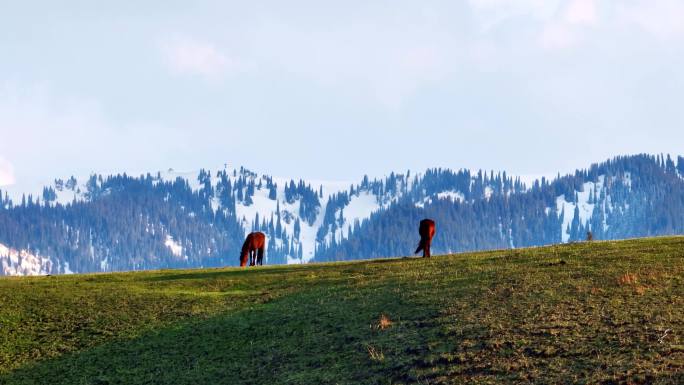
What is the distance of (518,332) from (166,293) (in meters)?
20.6

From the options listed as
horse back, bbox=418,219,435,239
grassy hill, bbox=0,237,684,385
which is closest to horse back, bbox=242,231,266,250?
horse back, bbox=418,219,435,239

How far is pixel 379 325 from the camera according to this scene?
1284 inches

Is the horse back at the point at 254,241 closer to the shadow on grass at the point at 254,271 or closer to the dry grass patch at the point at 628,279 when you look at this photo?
the shadow on grass at the point at 254,271

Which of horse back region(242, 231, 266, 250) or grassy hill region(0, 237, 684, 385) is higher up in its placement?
horse back region(242, 231, 266, 250)

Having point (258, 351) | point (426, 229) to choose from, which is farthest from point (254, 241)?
point (258, 351)

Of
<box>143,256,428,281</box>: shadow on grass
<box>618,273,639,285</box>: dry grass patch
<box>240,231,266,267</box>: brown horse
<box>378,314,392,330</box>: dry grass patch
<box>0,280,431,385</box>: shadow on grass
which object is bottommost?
<box>0,280,431,385</box>: shadow on grass

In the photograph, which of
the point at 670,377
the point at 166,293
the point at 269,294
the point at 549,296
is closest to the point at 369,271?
the point at 269,294

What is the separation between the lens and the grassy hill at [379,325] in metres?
27.2

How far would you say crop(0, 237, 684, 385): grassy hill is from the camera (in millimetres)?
27156

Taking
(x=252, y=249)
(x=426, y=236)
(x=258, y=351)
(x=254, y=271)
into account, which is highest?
(x=426, y=236)

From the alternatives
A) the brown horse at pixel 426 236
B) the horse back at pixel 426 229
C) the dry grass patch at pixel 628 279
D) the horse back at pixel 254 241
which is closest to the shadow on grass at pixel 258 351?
the dry grass patch at pixel 628 279

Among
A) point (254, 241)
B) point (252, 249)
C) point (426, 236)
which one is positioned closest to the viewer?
point (426, 236)

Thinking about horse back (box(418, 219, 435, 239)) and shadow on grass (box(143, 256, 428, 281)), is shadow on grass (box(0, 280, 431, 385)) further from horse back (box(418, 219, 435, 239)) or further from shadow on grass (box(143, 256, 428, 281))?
horse back (box(418, 219, 435, 239))

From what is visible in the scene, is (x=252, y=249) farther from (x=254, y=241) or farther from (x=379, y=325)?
(x=379, y=325)
